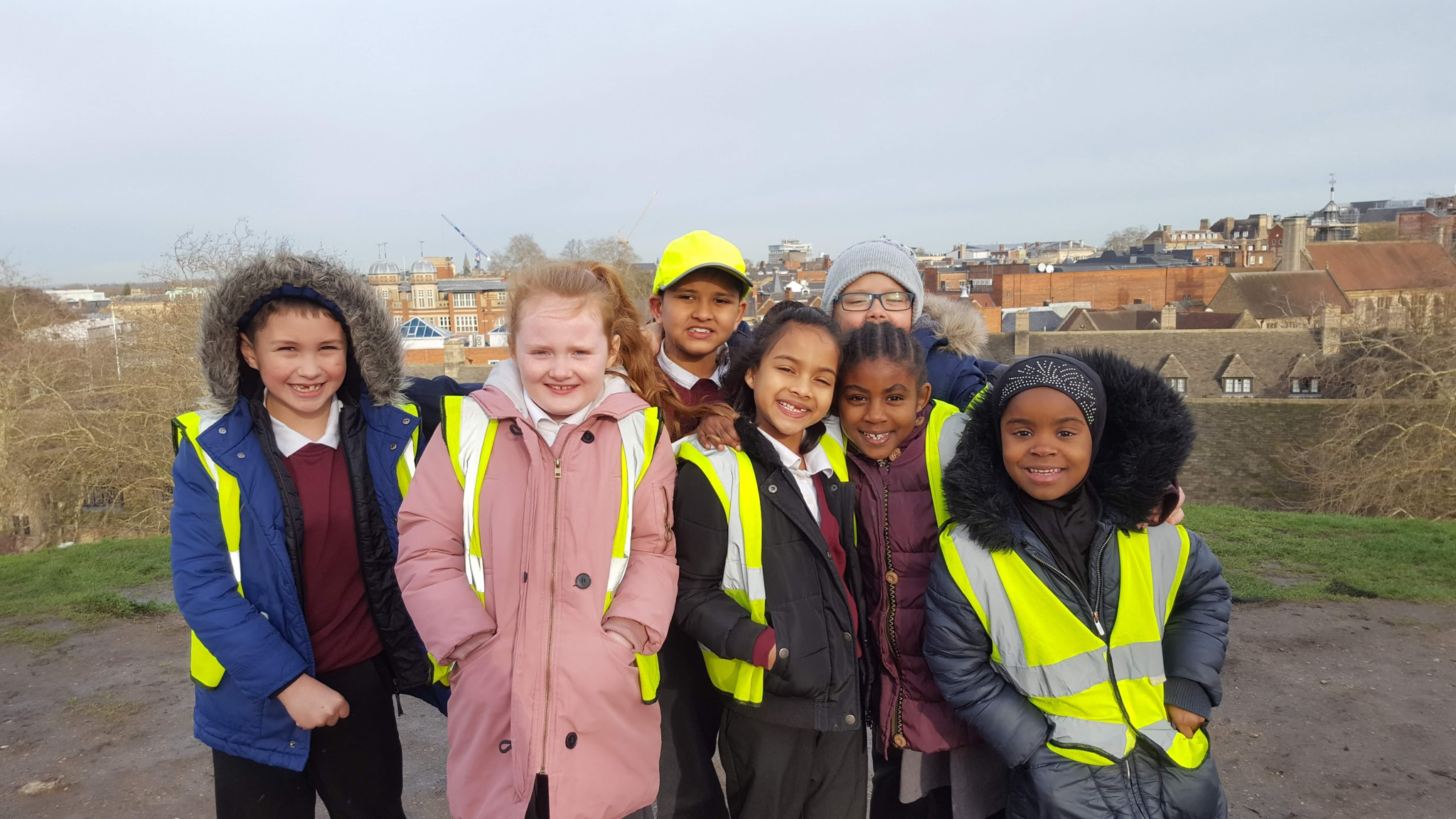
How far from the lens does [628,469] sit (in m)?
2.36

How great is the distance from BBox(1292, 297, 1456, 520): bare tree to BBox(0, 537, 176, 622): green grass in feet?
60.2

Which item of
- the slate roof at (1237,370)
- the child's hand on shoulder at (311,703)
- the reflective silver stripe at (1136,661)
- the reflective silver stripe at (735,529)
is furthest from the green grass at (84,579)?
the slate roof at (1237,370)

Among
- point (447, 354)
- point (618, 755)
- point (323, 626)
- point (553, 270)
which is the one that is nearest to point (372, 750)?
point (323, 626)

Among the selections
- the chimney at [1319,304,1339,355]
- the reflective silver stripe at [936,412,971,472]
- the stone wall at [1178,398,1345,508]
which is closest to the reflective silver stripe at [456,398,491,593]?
the reflective silver stripe at [936,412,971,472]

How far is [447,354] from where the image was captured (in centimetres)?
3853

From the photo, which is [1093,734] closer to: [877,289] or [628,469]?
[628,469]

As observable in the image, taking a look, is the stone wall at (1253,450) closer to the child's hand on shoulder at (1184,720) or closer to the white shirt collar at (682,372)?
the child's hand on shoulder at (1184,720)

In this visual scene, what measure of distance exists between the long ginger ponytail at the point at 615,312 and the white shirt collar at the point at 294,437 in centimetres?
75

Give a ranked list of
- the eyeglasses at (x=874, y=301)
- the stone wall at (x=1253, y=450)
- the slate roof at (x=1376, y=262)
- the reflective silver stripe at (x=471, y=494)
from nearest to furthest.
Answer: the reflective silver stripe at (x=471, y=494) < the eyeglasses at (x=874, y=301) < the stone wall at (x=1253, y=450) < the slate roof at (x=1376, y=262)

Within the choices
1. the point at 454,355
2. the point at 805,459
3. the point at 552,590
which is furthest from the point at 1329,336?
the point at 454,355

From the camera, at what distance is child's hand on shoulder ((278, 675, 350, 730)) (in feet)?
7.71

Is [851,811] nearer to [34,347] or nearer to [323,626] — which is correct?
[323,626]

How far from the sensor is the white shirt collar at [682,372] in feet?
10.1

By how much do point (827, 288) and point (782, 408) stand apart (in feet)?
3.67
